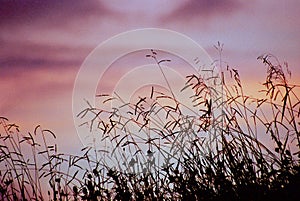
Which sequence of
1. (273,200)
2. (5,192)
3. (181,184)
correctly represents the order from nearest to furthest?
(273,200) → (181,184) → (5,192)

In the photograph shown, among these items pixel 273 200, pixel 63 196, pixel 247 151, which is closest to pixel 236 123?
pixel 247 151

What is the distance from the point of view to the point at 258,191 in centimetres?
529

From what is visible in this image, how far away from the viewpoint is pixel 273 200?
5027mm

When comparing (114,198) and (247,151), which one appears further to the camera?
(114,198)

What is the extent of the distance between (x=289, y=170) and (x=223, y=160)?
2.27 feet

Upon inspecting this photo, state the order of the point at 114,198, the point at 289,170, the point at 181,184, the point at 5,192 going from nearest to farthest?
1. the point at 289,170
2. the point at 181,184
3. the point at 114,198
4. the point at 5,192

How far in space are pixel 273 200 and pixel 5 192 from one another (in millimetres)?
3439

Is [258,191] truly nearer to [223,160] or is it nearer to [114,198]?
[223,160]

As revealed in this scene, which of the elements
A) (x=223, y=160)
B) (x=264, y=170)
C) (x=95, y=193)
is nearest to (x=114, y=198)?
(x=95, y=193)

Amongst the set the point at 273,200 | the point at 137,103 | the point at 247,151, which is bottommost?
the point at 273,200

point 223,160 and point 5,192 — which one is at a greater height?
point 5,192

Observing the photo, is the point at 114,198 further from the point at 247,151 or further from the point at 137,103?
the point at 247,151

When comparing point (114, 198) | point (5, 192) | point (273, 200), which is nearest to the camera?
point (273, 200)

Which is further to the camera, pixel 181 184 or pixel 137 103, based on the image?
pixel 137 103
